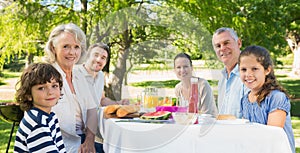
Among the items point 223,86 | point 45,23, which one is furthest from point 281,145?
point 45,23

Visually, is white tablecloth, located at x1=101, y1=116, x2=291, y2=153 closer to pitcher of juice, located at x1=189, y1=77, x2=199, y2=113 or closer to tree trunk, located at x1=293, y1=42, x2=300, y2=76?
pitcher of juice, located at x1=189, y1=77, x2=199, y2=113

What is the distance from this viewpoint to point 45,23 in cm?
689

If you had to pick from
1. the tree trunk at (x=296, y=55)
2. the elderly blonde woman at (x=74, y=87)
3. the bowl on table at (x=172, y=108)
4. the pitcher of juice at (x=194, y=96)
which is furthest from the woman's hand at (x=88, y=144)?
the tree trunk at (x=296, y=55)

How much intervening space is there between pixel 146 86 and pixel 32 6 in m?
5.17

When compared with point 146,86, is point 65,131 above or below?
below

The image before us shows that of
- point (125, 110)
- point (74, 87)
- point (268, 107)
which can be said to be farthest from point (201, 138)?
point (74, 87)

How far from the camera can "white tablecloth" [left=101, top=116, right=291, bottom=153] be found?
1.96 metres

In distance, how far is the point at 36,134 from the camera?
6.58 feet

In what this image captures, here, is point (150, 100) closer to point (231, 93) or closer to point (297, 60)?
point (231, 93)

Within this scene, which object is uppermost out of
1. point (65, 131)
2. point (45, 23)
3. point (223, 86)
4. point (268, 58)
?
point (45, 23)

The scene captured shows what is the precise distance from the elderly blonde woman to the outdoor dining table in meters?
0.50

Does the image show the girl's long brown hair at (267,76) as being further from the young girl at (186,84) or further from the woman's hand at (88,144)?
the woman's hand at (88,144)

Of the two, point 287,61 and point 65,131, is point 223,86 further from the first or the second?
point 287,61

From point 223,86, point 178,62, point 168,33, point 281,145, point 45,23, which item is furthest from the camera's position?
point 45,23
